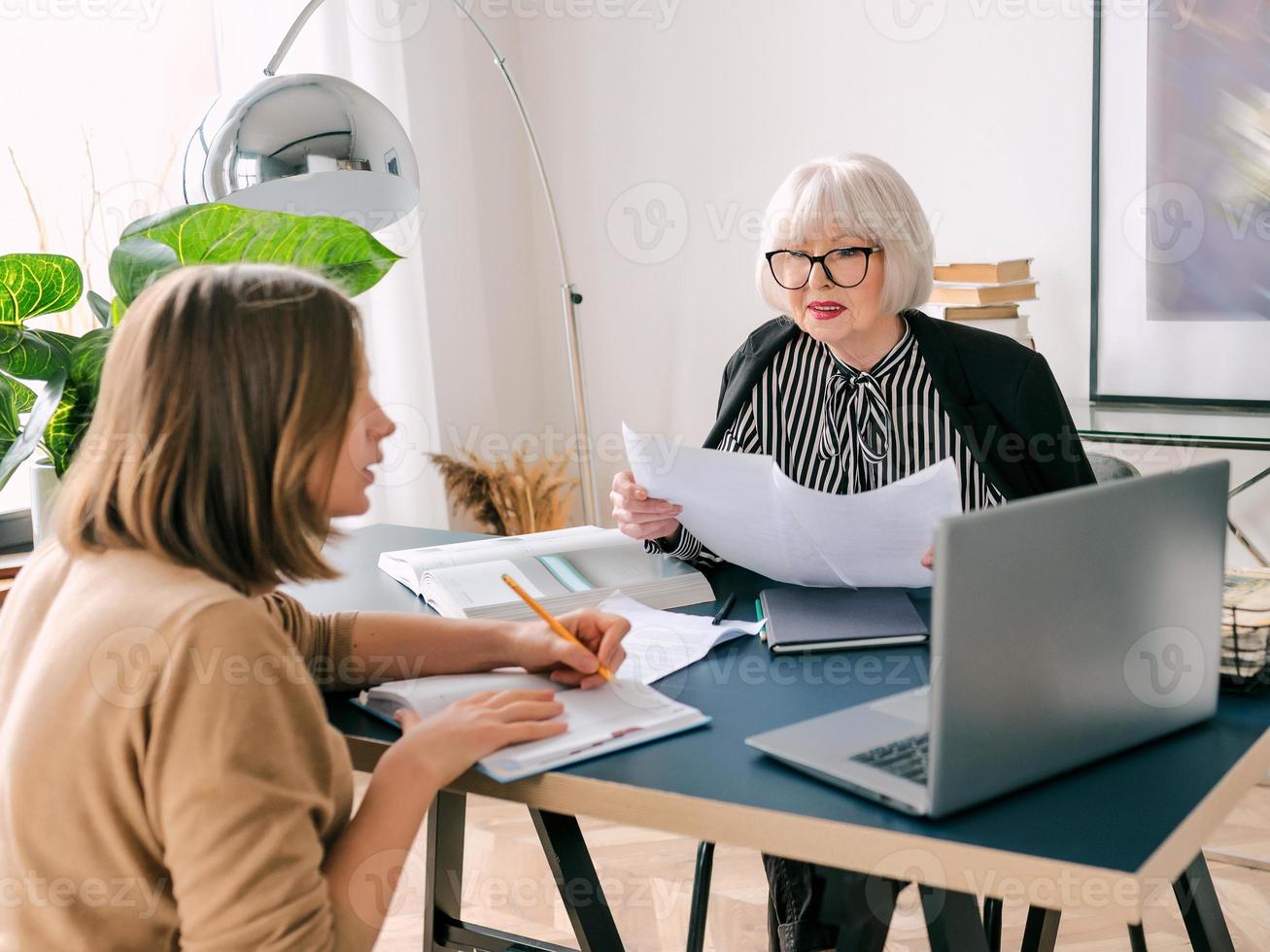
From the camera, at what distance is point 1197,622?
3.44 ft

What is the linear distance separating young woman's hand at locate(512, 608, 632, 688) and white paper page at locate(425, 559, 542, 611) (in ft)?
0.71

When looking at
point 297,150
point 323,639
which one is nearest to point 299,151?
point 297,150

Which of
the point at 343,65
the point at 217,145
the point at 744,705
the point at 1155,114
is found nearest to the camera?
the point at 744,705

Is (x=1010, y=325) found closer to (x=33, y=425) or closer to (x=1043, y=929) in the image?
(x=1043, y=929)

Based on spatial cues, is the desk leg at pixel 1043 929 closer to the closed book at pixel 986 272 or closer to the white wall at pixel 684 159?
the closed book at pixel 986 272

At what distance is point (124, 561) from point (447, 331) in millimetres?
2426

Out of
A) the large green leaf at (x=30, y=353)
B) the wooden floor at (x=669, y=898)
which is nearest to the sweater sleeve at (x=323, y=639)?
the large green leaf at (x=30, y=353)

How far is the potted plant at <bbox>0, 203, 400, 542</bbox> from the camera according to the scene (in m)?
1.52

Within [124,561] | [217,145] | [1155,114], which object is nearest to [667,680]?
[124,561]

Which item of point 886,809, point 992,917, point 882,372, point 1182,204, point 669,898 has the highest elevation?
point 1182,204

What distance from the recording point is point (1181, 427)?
237 cm

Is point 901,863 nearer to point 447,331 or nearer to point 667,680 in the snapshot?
point 667,680

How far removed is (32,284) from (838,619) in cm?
108

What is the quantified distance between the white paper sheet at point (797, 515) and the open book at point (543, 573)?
85 mm
